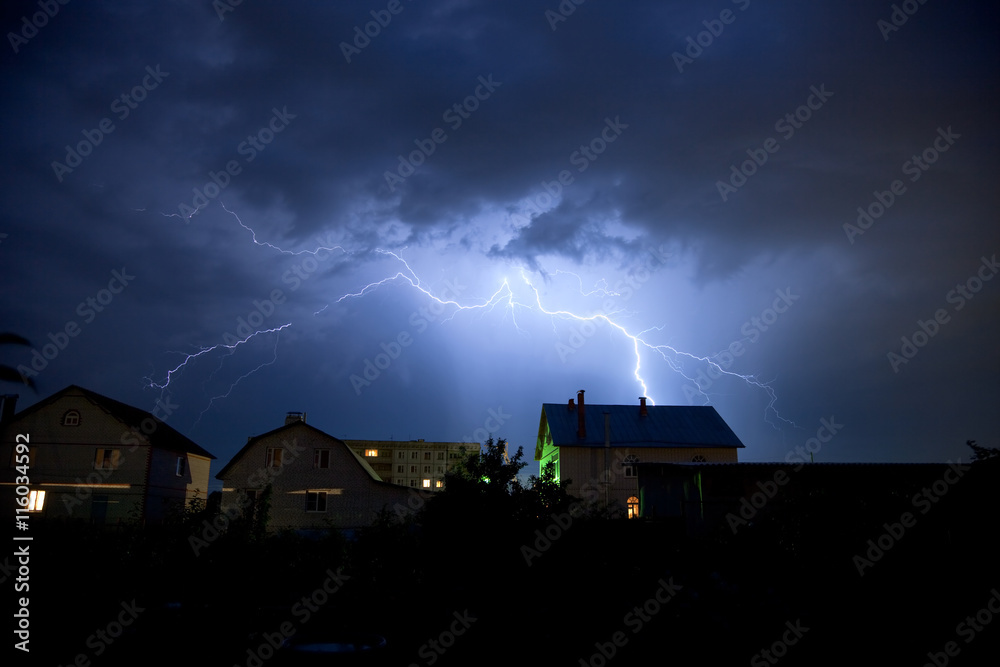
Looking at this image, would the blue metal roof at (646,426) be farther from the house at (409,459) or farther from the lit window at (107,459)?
the house at (409,459)

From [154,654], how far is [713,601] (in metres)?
7.34

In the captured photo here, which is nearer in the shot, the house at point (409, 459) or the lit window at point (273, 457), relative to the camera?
the lit window at point (273, 457)

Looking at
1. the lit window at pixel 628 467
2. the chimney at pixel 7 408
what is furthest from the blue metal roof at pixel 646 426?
the chimney at pixel 7 408

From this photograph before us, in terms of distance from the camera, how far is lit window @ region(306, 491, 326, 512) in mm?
27188

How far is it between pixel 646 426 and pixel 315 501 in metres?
21.4

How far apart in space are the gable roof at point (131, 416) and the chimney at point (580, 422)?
23402 mm

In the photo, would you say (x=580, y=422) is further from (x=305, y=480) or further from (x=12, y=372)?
(x=12, y=372)

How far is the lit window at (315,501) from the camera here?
2719cm

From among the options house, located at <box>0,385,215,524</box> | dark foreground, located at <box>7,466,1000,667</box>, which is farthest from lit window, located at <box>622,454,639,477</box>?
house, located at <box>0,385,215,524</box>

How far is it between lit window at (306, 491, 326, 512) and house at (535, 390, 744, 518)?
47.1 ft

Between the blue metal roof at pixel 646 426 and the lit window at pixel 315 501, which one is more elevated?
the blue metal roof at pixel 646 426

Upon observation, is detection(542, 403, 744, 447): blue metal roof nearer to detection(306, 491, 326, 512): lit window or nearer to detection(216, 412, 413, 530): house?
detection(216, 412, 413, 530): house

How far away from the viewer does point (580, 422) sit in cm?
3628

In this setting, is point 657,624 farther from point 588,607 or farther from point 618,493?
point 618,493
